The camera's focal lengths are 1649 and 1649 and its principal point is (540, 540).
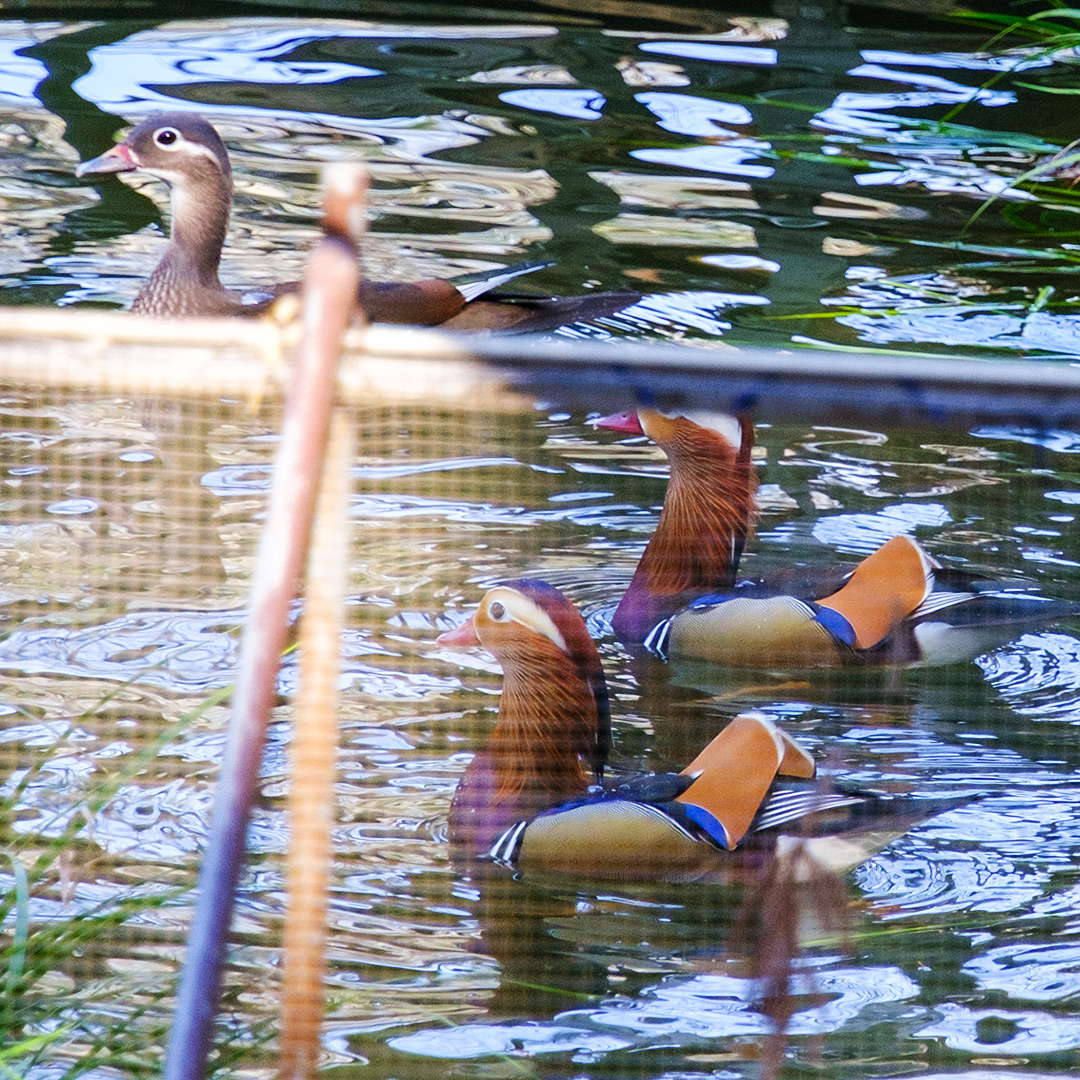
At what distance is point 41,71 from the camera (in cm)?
911

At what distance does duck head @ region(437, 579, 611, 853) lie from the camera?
3297mm

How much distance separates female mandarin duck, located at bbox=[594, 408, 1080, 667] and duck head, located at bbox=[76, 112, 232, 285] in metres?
2.40

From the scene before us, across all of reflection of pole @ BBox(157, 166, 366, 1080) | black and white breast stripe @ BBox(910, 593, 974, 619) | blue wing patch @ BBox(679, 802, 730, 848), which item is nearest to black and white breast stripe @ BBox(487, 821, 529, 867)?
blue wing patch @ BBox(679, 802, 730, 848)

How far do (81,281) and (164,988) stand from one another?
15.2 feet

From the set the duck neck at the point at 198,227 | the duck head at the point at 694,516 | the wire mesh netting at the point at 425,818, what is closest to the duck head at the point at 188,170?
the duck neck at the point at 198,227

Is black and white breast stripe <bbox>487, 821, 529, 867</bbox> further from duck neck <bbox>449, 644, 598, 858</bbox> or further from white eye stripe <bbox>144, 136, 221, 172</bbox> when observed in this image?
white eye stripe <bbox>144, 136, 221, 172</bbox>

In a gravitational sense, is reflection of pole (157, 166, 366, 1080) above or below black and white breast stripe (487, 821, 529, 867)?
above

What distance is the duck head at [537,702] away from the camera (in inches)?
130

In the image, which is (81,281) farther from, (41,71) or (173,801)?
(173,801)

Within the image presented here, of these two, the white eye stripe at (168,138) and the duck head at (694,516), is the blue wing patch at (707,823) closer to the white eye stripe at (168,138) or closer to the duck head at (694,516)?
the duck head at (694,516)

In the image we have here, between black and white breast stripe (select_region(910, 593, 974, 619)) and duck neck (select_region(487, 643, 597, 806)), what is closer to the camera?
duck neck (select_region(487, 643, 597, 806))

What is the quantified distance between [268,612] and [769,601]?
9.10ft

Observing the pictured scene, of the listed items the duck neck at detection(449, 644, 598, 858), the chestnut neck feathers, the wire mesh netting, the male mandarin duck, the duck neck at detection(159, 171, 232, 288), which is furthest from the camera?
the duck neck at detection(159, 171, 232, 288)

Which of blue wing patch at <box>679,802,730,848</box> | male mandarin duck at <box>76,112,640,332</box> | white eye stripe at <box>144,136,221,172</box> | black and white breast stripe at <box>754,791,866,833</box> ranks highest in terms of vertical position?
white eye stripe at <box>144,136,221,172</box>
